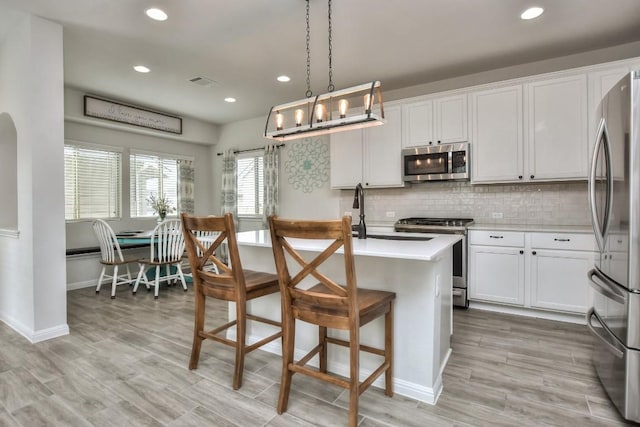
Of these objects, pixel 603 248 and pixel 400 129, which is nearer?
pixel 603 248

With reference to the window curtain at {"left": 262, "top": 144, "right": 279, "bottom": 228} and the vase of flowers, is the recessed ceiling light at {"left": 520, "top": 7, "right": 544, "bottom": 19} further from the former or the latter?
the vase of flowers

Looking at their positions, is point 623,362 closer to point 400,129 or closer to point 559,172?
point 559,172

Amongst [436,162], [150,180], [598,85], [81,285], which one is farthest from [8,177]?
[598,85]

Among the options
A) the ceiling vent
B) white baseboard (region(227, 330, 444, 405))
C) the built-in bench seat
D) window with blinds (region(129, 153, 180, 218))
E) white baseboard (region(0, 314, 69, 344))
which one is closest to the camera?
white baseboard (region(227, 330, 444, 405))

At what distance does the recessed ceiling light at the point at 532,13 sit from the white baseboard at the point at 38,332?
476cm

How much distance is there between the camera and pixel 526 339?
2918 millimetres

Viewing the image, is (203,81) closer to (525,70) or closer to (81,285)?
(81,285)

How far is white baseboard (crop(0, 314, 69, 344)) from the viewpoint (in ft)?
9.49

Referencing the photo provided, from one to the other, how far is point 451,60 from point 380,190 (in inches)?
72.1

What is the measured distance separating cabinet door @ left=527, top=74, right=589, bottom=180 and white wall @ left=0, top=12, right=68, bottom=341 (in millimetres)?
4546

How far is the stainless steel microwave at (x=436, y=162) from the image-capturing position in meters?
3.95

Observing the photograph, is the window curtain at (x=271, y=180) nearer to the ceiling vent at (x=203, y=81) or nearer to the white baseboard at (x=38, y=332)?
the ceiling vent at (x=203, y=81)

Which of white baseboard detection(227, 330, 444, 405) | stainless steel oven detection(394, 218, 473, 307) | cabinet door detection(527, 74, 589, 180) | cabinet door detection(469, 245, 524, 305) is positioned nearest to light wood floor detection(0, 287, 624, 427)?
white baseboard detection(227, 330, 444, 405)

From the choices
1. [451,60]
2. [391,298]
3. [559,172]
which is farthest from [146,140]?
[559,172]
